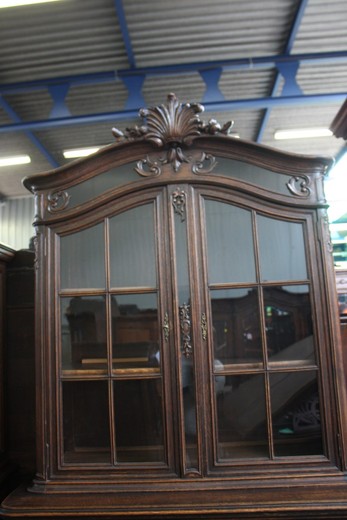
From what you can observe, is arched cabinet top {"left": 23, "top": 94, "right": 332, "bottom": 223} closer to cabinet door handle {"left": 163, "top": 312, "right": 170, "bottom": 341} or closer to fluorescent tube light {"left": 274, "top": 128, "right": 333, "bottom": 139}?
cabinet door handle {"left": 163, "top": 312, "right": 170, "bottom": 341}

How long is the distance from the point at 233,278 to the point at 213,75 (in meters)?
2.30

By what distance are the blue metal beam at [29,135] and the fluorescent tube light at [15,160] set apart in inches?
10.6

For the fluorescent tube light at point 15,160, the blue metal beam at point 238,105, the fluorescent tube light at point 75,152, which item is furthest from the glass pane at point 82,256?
the fluorescent tube light at point 15,160

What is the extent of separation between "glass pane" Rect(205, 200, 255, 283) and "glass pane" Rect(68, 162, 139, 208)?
25 centimetres

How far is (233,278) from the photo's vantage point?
1192 mm

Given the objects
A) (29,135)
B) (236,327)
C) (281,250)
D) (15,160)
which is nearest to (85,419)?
(236,327)

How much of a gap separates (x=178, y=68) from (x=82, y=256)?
230cm

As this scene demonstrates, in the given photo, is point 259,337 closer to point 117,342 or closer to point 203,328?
point 203,328

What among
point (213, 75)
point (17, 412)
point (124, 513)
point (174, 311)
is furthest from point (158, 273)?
point (213, 75)

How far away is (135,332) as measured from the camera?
3.92ft

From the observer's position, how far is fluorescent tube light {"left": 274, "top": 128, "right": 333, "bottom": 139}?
14.4ft

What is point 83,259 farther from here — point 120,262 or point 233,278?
point 233,278

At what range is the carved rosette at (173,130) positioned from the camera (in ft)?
3.93

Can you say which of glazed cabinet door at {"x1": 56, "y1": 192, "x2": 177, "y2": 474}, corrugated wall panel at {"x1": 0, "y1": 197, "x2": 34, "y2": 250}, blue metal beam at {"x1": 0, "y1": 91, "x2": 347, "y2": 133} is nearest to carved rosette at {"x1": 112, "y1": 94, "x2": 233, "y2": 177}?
glazed cabinet door at {"x1": 56, "y1": 192, "x2": 177, "y2": 474}
